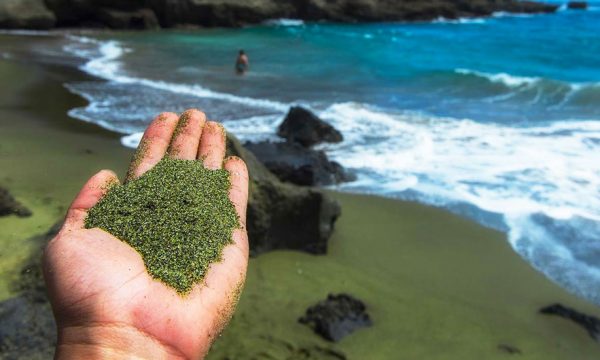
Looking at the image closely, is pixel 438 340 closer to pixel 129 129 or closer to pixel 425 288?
pixel 425 288

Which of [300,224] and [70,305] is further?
[300,224]

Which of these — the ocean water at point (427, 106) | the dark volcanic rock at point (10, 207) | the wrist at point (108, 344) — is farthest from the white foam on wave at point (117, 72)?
the wrist at point (108, 344)

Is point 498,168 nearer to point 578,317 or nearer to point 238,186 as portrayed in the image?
point 578,317

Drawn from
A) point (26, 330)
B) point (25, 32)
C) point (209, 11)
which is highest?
point (26, 330)

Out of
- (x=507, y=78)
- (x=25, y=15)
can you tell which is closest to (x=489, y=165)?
(x=507, y=78)

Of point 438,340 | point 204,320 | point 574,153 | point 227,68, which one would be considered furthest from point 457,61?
point 204,320

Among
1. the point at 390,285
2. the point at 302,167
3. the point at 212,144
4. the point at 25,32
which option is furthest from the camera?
the point at 25,32
